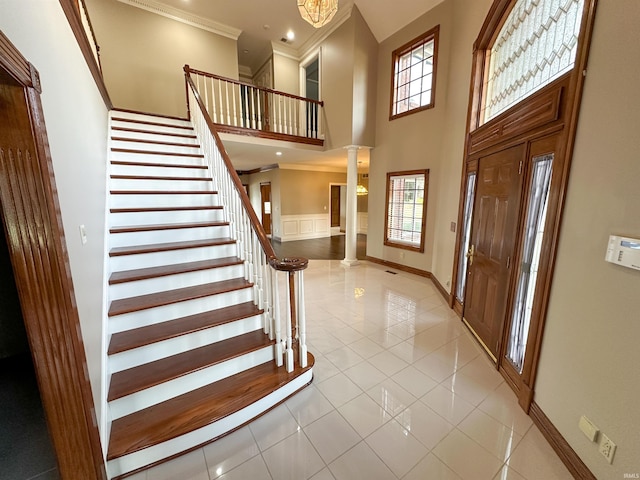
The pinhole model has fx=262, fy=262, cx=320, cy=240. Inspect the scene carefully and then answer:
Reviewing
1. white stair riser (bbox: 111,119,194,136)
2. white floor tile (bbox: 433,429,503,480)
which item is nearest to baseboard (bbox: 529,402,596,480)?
white floor tile (bbox: 433,429,503,480)

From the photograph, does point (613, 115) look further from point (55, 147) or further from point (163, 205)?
point (163, 205)

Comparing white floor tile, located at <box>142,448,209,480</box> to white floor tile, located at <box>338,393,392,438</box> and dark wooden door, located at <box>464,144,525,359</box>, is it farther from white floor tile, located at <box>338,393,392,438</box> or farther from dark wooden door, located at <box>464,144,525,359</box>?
dark wooden door, located at <box>464,144,525,359</box>

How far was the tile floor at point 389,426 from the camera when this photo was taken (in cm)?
146

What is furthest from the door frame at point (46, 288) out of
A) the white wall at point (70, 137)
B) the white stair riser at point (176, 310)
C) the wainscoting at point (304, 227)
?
the wainscoting at point (304, 227)

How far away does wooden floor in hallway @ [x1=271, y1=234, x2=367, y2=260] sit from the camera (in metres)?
6.70

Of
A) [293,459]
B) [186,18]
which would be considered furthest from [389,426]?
[186,18]

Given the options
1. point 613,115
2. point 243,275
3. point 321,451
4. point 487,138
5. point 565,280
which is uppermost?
point 487,138

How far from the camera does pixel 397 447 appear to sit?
1.59 meters

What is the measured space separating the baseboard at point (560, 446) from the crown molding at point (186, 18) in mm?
8148

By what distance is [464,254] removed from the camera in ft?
11.2

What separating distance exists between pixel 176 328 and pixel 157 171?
2224mm

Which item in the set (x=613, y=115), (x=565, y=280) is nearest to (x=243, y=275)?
(x=565, y=280)

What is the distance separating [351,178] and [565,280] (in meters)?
4.35

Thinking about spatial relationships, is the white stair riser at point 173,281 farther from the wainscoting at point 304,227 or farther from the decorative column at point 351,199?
the wainscoting at point 304,227
